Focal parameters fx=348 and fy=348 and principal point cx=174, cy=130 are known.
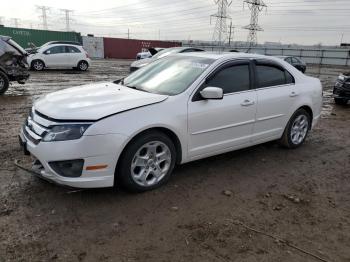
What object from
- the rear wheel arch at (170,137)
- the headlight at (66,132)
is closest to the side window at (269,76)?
the rear wheel arch at (170,137)

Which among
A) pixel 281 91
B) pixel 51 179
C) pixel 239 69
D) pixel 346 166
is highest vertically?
pixel 239 69

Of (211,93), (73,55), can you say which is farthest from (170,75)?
(73,55)

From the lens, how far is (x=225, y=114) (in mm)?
4574

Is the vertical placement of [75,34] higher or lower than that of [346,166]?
higher

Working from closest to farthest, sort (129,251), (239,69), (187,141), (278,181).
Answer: (129,251), (187,141), (278,181), (239,69)

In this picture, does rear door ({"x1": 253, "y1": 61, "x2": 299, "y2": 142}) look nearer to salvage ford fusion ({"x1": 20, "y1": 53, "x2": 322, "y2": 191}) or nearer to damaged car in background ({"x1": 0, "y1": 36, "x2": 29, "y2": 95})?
salvage ford fusion ({"x1": 20, "y1": 53, "x2": 322, "y2": 191})

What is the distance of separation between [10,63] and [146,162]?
9.18 m

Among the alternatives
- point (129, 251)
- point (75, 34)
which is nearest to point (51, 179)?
point (129, 251)

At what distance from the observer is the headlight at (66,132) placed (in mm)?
3484

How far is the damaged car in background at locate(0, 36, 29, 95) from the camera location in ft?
35.8

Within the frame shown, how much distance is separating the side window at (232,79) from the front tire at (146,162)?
41.7 inches

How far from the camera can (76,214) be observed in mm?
3520

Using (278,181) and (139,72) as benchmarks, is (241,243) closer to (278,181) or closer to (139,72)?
(278,181)

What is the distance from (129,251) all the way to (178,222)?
665 millimetres
